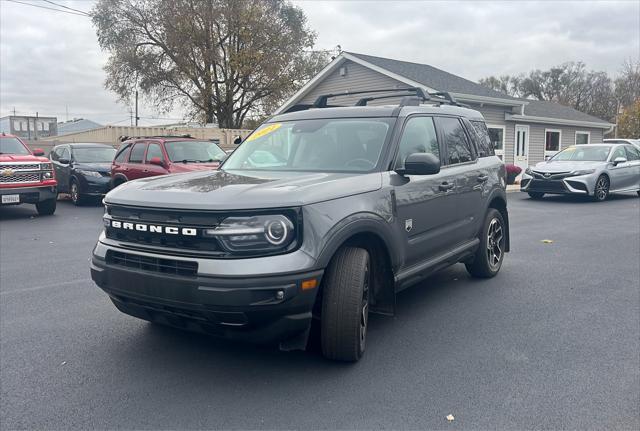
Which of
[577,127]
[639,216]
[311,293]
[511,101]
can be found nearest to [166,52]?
[511,101]

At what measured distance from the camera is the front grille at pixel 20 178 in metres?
11.6

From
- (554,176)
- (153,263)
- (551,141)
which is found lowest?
(153,263)

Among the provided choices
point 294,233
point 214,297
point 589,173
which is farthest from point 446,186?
point 589,173

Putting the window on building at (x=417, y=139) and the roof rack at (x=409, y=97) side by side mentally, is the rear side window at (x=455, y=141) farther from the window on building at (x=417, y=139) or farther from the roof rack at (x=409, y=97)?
the roof rack at (x=409, y=97)

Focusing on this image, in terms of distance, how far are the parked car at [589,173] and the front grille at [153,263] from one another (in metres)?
13.2

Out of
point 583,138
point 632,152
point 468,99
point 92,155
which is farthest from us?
point 583,138

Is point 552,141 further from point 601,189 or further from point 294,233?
point 294,233

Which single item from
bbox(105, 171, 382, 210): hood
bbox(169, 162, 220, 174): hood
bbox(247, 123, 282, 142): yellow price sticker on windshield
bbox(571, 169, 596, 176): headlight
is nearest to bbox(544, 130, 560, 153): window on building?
bbox(571, 169, 596, 176): headlight

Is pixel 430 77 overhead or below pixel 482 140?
overhead

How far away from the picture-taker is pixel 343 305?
3654 millimetres

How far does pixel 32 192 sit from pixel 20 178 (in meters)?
0.36

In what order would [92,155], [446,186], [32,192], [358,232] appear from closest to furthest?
1. [358,232]
2. [446,186]
3. [32,192]
4. [92,155]

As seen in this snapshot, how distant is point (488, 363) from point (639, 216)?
980 cm

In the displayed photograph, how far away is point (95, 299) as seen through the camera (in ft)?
18.1
